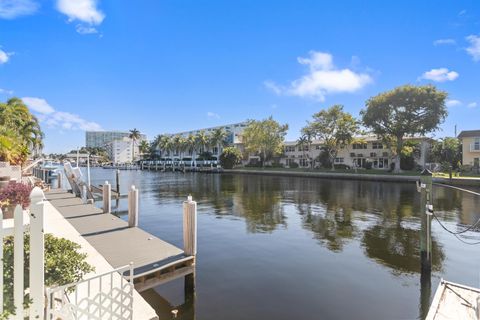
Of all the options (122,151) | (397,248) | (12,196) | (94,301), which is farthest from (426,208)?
(122,151)

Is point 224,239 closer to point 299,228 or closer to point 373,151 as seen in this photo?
point 299,228

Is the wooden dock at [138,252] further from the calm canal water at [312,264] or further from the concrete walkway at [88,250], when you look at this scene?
the calm canal water at [312,264]

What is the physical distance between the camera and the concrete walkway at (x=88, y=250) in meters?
4.83

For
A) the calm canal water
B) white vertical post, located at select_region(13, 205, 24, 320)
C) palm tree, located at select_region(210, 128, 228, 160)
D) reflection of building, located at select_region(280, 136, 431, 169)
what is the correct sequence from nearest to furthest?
white vertical post, located at select_region(13, 205, 24, 320), the calm canal water, reflection of building, located at select_region(280, 136, 431, 169), palm tree, located at select_region(210, 128, 228, 160)

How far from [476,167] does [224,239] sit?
43.1 metres

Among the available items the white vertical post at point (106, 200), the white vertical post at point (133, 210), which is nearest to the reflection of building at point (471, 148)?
the white vertical post at point (133, 210)

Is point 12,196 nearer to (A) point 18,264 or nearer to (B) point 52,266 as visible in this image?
(B) point 52,266

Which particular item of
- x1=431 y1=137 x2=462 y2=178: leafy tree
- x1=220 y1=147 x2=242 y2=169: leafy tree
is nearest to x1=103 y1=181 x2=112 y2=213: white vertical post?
x1=431 y1=137 x2=462 y2=178: leafy tree

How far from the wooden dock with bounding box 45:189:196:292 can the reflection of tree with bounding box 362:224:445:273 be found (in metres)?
6.65

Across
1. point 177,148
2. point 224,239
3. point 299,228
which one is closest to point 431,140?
point 299,228

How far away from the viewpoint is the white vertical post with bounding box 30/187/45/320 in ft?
9.61

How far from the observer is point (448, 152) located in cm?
4747

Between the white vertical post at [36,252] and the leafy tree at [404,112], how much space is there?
4764cm

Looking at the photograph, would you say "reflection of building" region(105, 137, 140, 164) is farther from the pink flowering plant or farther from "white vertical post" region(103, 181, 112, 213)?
the pink flowering plant
